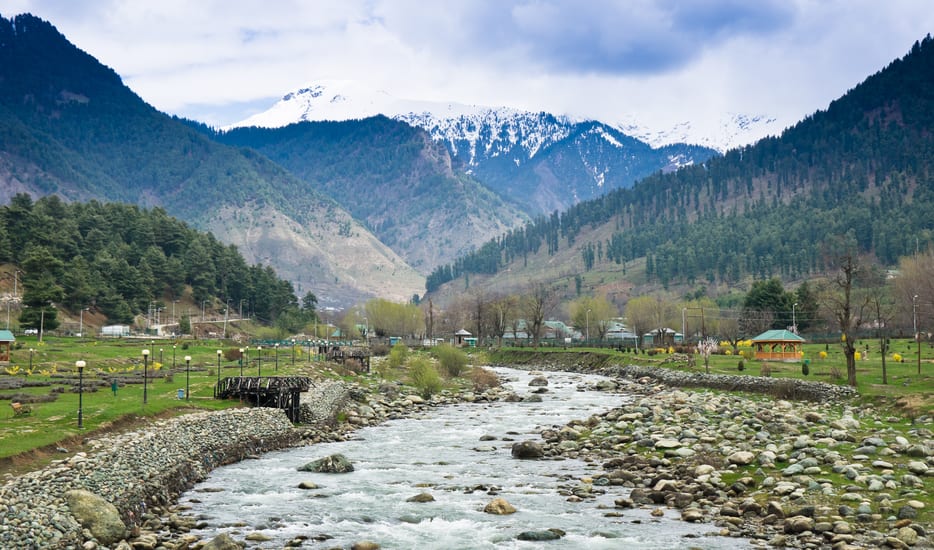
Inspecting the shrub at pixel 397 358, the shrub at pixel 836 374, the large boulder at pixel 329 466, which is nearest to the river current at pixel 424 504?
the large boulder at pixel 329 466

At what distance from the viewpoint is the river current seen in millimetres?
29297

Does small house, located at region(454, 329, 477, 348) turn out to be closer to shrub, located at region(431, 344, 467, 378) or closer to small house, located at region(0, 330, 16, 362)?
shrub, located at region(431, 344, 467, 378)

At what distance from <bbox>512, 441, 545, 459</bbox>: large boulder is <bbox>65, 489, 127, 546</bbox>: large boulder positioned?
78.7 feet

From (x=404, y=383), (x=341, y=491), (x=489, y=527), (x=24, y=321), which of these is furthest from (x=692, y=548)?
(x=24, y=321)

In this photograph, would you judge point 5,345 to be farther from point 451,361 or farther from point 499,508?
point 499,508

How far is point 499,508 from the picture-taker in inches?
1305

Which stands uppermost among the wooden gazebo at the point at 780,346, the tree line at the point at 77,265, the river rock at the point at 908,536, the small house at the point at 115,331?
the tree line at the point at 77,265

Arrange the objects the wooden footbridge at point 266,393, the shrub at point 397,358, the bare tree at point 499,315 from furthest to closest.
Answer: the bare tree at point 499,315 → the shrub at point 397,358 → the wooden footbridge at point 266,393

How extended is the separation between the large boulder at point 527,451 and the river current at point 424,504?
0.61 m

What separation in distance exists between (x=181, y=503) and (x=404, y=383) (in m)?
63.7

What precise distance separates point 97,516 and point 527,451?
82.8 ft

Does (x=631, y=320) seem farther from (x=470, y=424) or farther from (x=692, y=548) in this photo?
(x=692, y=548)

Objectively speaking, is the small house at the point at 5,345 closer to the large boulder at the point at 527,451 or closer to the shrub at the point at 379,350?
the large boulder at the point at 527,451

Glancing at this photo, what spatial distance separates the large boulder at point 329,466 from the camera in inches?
1647
